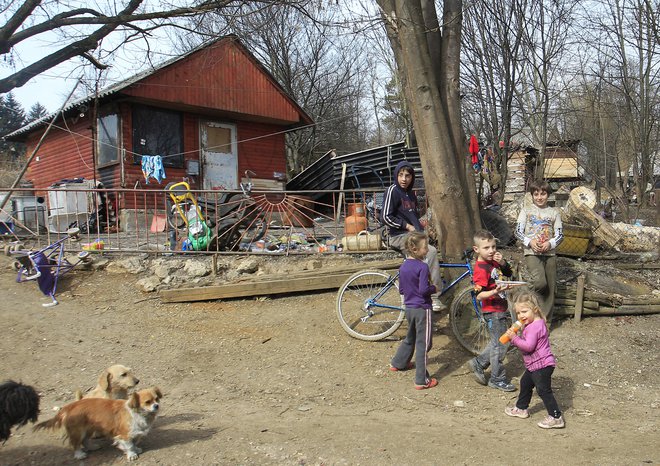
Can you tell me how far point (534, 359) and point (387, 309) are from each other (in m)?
2.03

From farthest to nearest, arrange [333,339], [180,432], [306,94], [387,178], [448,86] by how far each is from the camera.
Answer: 1. [306,94]
2. [387,178]
3. [448,86]
4. [333,339]
5. [180,432]

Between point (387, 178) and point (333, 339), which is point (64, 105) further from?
point (333, 339)

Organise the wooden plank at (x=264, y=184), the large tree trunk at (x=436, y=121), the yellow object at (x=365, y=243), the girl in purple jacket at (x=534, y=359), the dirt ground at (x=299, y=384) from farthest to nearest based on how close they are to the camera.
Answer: the wooden plank at (x=264, y=184)
the yellow object at (x=365, y=243)
the large tree trunk at (x=436, y=121)
the girl in purple jacket at (x=534, y=359)
the dirt ground at (x=299, y=384)

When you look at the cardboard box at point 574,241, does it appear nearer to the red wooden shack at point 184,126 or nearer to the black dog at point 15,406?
the black dog at point 15,406

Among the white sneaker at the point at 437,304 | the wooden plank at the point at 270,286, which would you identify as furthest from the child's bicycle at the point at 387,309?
the wooden plank at the point at 270,286

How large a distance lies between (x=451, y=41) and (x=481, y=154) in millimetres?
5501

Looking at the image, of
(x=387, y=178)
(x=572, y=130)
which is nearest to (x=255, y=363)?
(x=387, y=178)

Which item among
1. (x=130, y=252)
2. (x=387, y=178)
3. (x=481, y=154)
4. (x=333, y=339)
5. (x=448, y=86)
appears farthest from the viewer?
Result: (x=387, y=178)

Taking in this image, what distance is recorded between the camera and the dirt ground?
332 cm

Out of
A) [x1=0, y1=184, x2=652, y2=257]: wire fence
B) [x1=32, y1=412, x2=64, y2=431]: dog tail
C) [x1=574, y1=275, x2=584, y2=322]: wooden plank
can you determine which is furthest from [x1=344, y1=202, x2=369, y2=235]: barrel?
[x1=32, y1=412, x2=64, y2=431]: dog tail

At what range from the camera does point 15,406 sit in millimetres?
3010

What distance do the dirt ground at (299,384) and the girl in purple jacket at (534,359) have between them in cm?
11

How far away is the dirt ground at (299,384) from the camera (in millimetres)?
3316

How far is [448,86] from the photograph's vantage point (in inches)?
245
